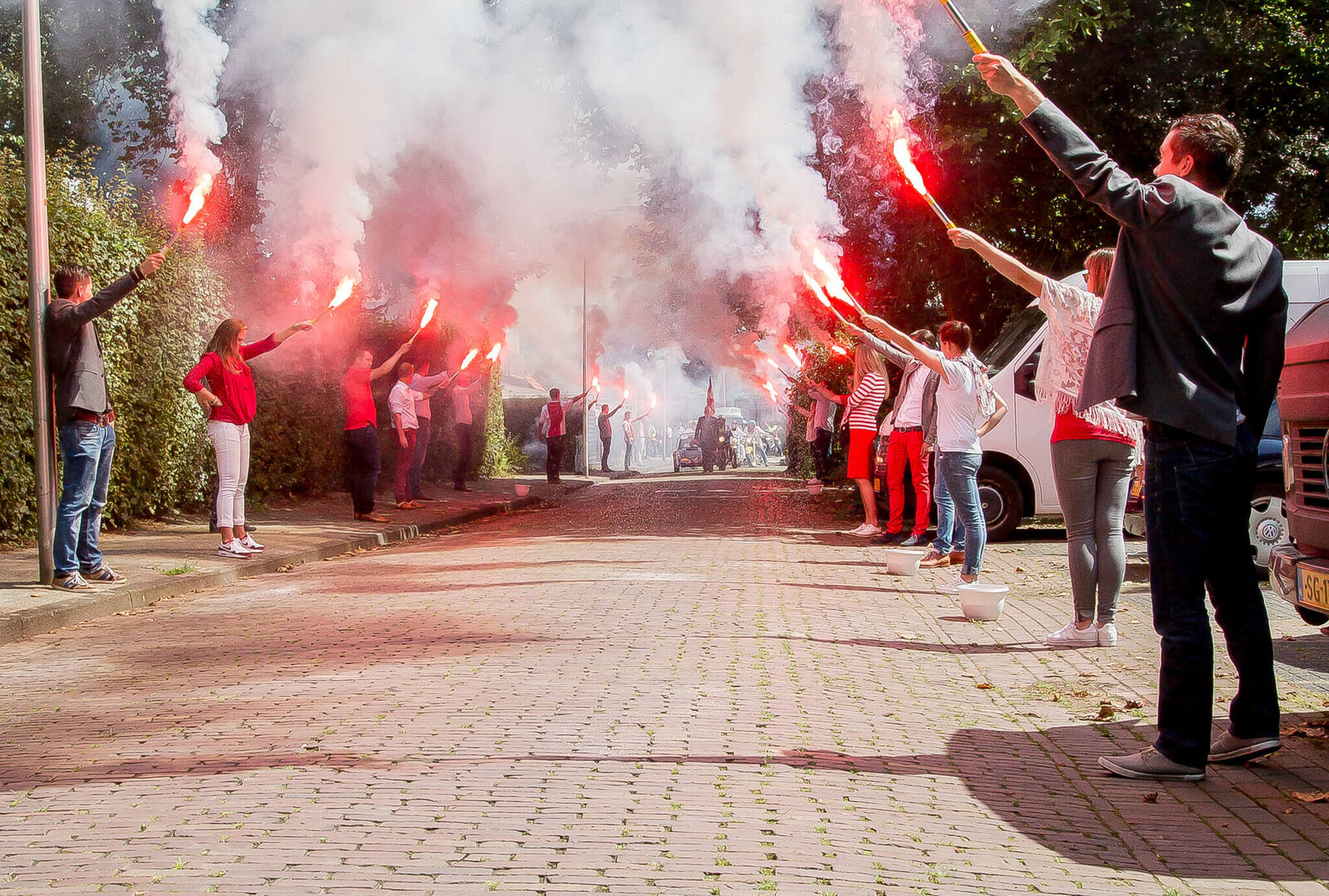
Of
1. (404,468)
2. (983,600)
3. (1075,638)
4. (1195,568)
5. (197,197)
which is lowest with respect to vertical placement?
(1075,638)

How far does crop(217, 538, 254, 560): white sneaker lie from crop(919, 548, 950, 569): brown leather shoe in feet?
18.4

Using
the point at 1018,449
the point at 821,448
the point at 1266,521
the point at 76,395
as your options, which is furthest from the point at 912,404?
the point at 821,448

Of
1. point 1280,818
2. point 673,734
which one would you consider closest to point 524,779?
point 673,734

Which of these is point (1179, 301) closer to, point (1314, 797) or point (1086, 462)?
point (1314, 797)

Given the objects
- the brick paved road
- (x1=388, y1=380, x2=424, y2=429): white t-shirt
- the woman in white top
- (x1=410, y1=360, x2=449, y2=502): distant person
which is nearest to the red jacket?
the brick paved road

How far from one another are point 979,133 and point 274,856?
12.5 meters

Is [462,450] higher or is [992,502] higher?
[462,450]

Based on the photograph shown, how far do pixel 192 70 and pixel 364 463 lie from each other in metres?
4.78

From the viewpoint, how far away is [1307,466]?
5148mm

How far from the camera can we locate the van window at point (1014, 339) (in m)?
12.6

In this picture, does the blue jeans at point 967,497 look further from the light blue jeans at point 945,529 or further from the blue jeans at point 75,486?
the blue jeans at point 75,486

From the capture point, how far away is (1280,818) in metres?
3.84

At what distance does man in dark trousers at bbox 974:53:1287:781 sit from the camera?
13.4 ft

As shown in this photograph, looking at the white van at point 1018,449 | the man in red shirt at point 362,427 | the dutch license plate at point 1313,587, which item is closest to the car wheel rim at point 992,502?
the white van at point 1018,449
